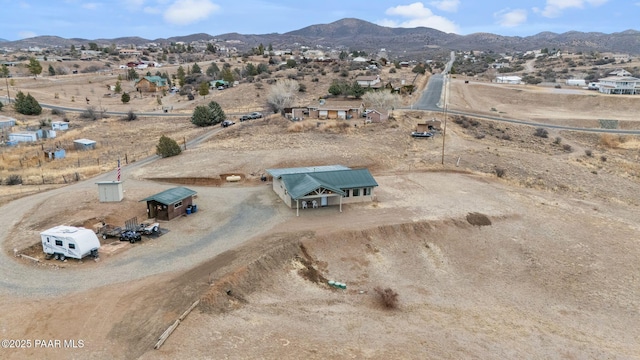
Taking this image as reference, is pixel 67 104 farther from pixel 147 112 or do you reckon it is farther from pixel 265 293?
pixel 265 293

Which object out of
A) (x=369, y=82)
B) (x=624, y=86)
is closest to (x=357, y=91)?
(x=369, y=82)

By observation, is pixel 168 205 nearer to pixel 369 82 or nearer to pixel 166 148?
pixel 166 148

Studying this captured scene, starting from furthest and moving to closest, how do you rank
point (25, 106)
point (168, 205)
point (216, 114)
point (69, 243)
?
point (25, 106) < point (216, 114) < point (168, 205) < point (69, 243)

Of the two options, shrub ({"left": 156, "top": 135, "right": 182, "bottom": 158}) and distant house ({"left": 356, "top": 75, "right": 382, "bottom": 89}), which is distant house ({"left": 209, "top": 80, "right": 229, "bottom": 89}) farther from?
shrub ({"left": 156, "top": 135, "right": 182, "bottom": 158})

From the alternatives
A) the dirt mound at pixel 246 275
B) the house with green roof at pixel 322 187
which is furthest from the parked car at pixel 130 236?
the house with green roof at pixel 322 187

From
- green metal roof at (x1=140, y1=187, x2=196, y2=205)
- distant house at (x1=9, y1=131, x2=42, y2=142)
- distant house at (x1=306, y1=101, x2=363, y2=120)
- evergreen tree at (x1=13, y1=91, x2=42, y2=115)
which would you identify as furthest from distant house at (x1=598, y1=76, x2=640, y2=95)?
evergreen tree at (x1=13, y1=91, x2=42, y2=115)
